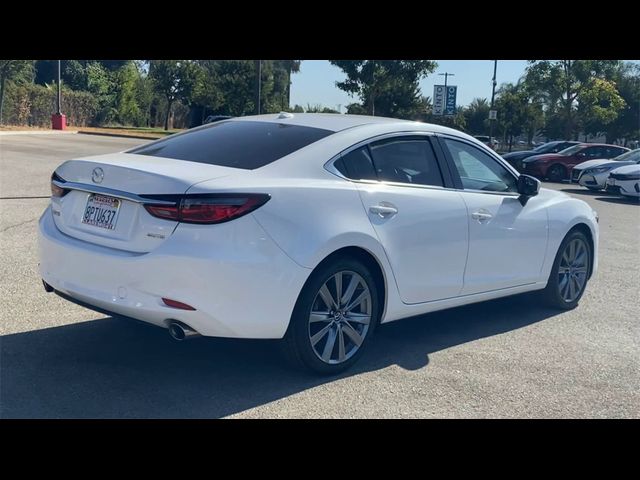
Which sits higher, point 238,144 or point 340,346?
point 238,144

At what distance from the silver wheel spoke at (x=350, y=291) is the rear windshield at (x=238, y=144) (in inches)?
36.3

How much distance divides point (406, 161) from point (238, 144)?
1244 millimetres

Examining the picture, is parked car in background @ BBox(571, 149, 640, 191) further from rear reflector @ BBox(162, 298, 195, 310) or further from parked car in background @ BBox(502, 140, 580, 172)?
rear reflector @ BBox(162, 298, 195, 310)

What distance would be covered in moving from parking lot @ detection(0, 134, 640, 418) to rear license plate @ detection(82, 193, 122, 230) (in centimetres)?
95

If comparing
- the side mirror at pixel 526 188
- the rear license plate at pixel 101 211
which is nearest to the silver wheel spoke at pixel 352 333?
the rear license plate at pixel 101 211

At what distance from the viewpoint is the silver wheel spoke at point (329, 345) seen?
4.78m

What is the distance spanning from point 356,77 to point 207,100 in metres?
16.3

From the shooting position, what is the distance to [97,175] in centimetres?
461

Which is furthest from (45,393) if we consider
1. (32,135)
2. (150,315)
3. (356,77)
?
(356,77)

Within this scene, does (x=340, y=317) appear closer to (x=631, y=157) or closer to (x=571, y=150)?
(x=631, y=157)

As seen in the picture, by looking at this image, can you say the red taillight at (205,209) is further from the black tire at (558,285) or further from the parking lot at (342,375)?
the black tire at (558,285)

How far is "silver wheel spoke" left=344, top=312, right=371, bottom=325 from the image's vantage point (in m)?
4.88

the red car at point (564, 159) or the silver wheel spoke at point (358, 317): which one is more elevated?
the red car at point (564, 159)

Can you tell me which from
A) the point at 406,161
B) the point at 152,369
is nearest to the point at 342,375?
the point at 152,369
